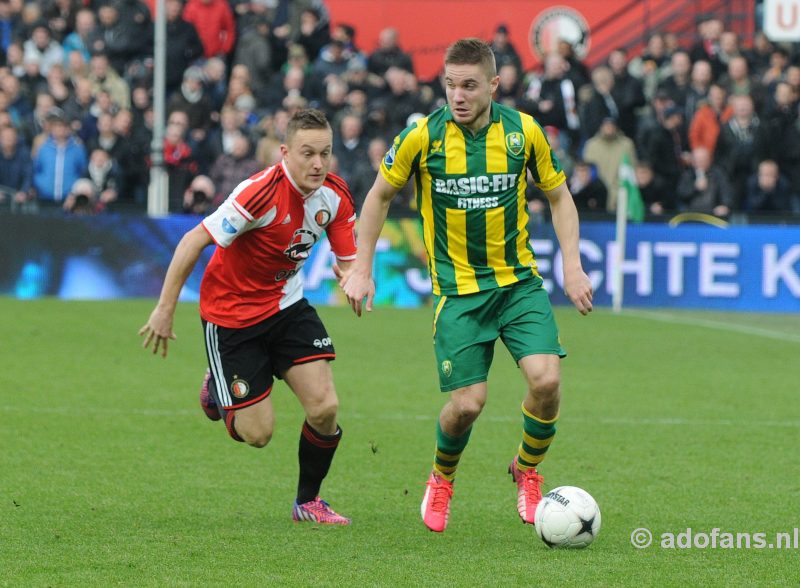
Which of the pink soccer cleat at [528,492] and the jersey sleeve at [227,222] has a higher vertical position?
the jersey sleeve at [227,222]

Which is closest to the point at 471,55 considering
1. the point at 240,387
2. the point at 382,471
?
the point at 240,387

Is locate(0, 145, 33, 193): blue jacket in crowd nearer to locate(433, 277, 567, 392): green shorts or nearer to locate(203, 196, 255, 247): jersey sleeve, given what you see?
locate(203, 196, 255, 247): jersey sleeve

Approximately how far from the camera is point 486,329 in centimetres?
644

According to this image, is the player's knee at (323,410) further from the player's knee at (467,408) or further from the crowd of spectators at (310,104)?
the crowd of spectators at (310,104)

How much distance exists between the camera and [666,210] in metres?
18.6

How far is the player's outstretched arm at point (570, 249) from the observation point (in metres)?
6.32

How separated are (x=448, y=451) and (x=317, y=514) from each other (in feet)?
2.09

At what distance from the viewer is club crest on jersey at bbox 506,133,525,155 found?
635 cm

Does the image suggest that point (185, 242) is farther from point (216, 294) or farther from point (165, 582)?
point (165, 582)

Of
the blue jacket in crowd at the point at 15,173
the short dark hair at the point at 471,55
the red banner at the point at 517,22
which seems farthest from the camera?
the red banner at the point at 517,22

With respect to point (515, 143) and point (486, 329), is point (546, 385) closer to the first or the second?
point (486, 329)

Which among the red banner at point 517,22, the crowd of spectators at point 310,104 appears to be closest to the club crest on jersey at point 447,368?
the crowd of spectators at point 310,104

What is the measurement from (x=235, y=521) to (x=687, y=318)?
36.2 feet

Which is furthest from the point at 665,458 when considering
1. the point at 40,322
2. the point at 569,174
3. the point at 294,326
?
the point at 569,174
